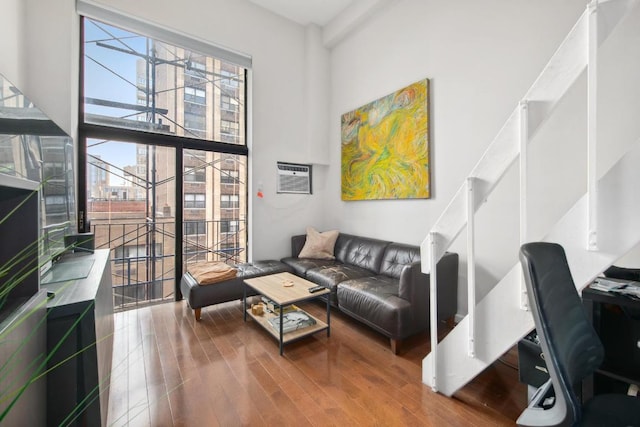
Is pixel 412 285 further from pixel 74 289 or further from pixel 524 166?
pixel 74 289

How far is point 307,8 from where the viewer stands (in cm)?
386

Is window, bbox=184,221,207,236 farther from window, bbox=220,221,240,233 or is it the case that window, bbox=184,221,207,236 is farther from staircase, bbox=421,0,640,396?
staircase, bbox=421,0,640,396

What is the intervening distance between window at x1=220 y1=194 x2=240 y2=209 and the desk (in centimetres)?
371

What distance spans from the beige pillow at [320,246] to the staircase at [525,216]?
223 cm

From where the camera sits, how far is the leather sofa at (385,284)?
2.20m

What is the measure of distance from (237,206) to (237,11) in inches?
106

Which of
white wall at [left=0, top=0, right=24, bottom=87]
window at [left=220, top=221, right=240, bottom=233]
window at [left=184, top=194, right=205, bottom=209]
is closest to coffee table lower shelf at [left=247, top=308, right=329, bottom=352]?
window at [left=220, top=221, right=240, bottom=233]

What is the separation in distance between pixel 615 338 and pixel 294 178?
369 cm

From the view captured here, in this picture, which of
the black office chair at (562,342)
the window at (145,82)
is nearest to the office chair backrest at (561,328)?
the black office chair at (562,342)

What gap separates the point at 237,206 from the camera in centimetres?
397

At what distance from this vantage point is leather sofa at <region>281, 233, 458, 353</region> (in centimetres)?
220

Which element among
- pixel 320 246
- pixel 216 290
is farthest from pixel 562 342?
pixel 320 246

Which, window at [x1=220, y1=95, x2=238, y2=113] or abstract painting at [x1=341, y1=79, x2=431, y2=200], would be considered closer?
abstract painting at [x1=341, y1=79, x2=431, y2=200]

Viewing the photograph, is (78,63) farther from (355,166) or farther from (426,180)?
(426,180)
